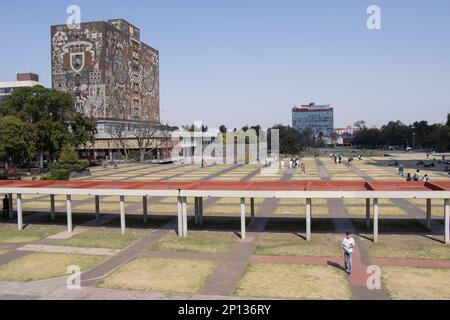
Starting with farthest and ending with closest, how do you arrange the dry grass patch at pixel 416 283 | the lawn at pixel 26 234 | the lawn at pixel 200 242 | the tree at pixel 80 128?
the tree at pixel 80 128, the lawn at pixel 26 234, the lawn at pixel 200 242, the dry grass patch at pixel 416 283

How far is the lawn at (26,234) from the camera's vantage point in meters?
24.1

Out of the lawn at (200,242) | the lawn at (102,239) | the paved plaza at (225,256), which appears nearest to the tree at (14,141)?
the paved plaza at (225,256)

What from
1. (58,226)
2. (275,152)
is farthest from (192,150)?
(58,226)

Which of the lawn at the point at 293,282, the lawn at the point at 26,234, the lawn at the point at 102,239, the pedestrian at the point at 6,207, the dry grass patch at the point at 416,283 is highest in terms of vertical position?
the pedestrian at the point at 6,207

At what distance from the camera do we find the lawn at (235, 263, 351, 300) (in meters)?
15.0

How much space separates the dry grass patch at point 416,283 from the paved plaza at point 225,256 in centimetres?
4

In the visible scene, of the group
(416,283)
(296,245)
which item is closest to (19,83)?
(296,245)

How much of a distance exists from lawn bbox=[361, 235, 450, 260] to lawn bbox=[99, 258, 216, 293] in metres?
7.86

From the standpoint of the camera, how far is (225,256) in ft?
65.6

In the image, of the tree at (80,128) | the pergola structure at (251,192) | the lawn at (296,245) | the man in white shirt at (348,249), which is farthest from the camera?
the tree at (80,128)

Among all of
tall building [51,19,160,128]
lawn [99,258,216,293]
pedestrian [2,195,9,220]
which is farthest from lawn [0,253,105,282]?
tall building [51,19,160,128]

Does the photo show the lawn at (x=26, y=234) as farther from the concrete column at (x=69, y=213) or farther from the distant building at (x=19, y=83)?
the distant building at (x=19, y=83)

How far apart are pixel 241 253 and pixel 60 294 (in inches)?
326

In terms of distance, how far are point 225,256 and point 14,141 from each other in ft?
141
